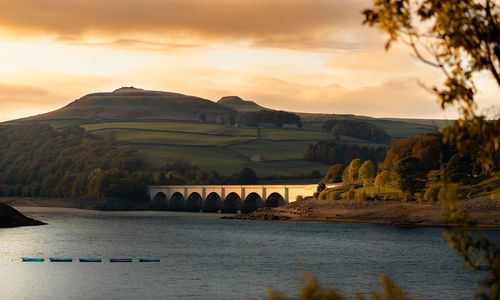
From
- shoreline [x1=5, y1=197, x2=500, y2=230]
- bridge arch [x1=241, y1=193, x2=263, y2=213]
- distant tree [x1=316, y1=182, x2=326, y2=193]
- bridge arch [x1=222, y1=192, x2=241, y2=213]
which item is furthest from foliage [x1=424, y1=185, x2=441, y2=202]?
bridge arch [x1=222, y1=192, x2=241, y2=213]

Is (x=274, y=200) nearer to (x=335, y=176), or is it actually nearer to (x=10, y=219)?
(x=335, y=176)


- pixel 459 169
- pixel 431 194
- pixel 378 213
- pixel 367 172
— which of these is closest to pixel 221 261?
pixel 431 194

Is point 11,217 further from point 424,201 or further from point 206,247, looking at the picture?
point 424,201

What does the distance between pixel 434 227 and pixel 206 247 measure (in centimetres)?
5186

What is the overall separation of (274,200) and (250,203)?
31.0ft

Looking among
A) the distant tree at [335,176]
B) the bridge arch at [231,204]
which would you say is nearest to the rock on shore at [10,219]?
the distant tree at [335,176]

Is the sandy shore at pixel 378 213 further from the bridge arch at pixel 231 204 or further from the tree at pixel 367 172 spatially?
the bridge arch at pixel 231 204

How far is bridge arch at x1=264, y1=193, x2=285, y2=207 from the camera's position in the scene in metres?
177

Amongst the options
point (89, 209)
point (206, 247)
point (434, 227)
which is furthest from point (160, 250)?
point (89, 209)

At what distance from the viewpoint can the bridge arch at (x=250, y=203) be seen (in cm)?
18393

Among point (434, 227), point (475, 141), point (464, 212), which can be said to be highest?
point (475, 141)

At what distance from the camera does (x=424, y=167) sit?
435 ft

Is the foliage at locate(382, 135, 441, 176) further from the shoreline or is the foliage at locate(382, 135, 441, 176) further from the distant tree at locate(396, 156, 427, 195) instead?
A: the shoreline

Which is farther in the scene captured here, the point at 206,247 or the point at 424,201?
the point at 424,201
